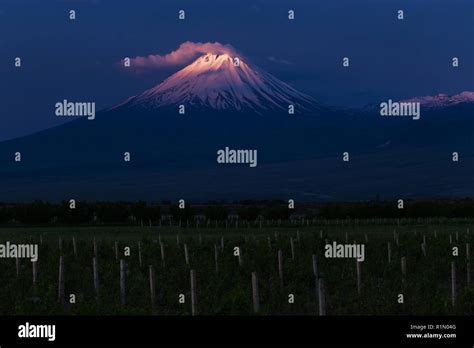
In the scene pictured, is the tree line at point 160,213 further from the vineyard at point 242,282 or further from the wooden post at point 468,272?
the wooden post at point 468,272

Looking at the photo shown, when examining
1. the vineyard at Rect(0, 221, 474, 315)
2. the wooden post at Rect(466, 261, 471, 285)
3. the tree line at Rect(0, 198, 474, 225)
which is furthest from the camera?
the tree line at Rect(0, 198, 474, 225)

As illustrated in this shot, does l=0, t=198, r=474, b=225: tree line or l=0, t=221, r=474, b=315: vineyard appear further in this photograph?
l=0, t=198, r=474, b=225: tree line

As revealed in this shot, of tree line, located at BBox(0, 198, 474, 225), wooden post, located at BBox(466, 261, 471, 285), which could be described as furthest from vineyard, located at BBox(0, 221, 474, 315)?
tree line, located at BBox(0, 198, 474, 225)

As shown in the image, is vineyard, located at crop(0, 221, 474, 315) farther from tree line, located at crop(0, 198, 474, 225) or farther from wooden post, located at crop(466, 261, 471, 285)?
tree line, located at crop(0, 198, 474, 225)

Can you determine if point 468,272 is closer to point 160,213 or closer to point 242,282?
point 242,282

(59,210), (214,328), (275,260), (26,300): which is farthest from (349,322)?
(59,210)

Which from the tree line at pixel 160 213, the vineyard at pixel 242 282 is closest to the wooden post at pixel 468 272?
the vineyard at pixel 242 282

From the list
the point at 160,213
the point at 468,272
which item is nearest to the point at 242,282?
the point at 468,272

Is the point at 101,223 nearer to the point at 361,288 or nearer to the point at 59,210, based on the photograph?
the point at 59,210

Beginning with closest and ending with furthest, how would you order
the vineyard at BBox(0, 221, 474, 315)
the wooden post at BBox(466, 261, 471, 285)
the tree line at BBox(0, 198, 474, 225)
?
the vineyard at BBox(0, 221, 474, 315) → the wooden post at BBox(466, 261, 471, 285) → the tree line at BBox(0, 198, 474, 225)
